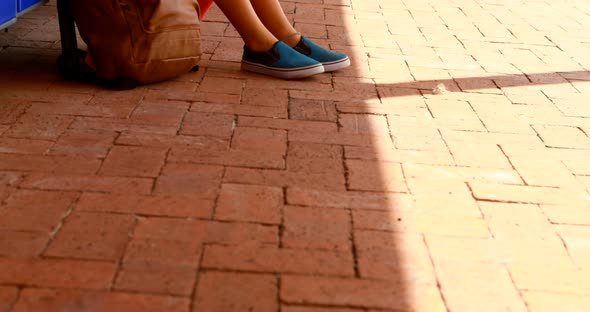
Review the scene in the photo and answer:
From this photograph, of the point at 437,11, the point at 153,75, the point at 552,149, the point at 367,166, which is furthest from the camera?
the point at 437,11

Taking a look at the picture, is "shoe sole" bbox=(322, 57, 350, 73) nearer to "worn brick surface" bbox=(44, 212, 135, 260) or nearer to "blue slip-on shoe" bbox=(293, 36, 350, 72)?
"blue slip-on shoe" bbox=(293, 36, 350, 72)

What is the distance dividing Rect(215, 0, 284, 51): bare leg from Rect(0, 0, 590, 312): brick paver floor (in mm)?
149

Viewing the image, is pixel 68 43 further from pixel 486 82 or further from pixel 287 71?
pixel 486 82

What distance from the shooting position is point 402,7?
5621 millimetres

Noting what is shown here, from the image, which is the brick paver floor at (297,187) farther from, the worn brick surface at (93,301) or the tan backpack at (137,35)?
the tan backpack at (137,35)

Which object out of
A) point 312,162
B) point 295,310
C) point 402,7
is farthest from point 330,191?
point 402,7

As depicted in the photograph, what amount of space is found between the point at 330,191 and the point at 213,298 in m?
0.74

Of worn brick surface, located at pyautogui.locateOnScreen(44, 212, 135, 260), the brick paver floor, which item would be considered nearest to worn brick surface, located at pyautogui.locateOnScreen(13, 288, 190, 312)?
the brick paver floor

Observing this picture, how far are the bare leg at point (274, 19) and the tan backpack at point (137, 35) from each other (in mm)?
428

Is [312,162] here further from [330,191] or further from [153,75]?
[153,75]

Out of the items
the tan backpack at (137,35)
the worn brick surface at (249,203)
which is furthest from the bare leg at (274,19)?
the worn brick surface at (249,203)

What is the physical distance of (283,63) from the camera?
12.3ft

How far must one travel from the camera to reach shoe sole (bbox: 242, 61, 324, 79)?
12.3 feet

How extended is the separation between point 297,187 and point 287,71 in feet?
3.92
